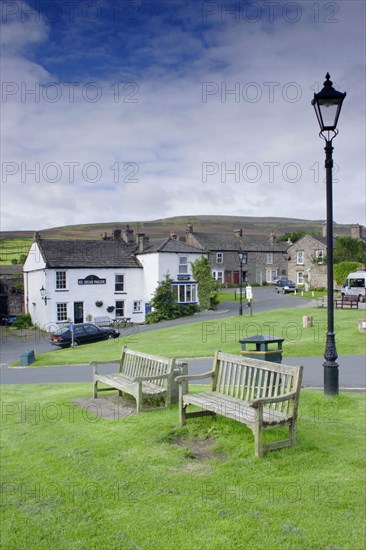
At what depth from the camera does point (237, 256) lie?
78438 millimetres

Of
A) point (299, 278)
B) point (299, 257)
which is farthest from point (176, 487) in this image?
point (299, 257)

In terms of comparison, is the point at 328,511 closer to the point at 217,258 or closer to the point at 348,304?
the point at 348,304

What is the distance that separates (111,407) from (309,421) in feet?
12.8

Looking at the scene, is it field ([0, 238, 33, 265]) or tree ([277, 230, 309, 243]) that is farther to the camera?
tree ([277, 230, 309, 243])

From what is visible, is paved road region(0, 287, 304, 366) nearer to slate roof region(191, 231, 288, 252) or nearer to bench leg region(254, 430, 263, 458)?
slate roof region(191, 231, 288, 252)

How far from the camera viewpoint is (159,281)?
50.3m

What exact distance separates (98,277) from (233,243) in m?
34.6

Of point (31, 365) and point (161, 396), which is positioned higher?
point (161, 396)

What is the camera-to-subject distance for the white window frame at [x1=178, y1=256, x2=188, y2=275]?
2076 inches

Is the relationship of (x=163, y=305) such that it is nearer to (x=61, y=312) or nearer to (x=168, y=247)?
(x=168, y=247)

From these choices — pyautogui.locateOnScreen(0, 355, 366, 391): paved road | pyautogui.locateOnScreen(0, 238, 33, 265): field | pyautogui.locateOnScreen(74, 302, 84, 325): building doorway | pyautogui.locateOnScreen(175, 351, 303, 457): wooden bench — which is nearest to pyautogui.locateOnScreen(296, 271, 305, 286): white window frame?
pyautogui.locateOnScreen(74, 302, 84, 325): building doorway

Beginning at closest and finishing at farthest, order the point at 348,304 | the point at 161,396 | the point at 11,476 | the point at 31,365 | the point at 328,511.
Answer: the point at 328,511 → the point at 11,476 → the point at 161,396 → the point at 31,365 → the point at 348,304

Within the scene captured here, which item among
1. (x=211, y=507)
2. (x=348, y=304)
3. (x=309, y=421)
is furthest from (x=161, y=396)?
(x=348, y=304)

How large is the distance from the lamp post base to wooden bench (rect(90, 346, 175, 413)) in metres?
3.08
